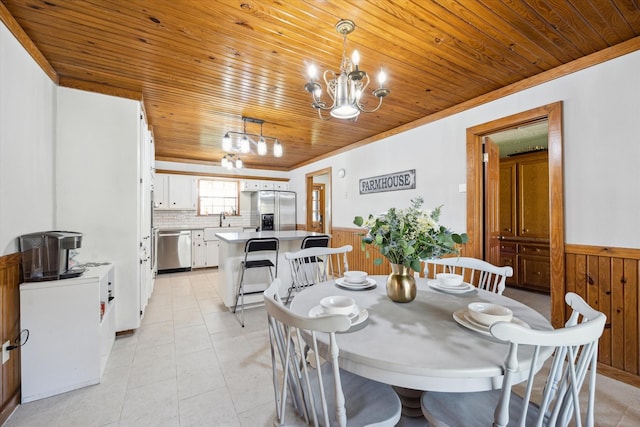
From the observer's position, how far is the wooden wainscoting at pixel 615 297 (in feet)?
6.28

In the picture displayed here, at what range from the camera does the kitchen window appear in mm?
6175

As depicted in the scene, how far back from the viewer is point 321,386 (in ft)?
2.82

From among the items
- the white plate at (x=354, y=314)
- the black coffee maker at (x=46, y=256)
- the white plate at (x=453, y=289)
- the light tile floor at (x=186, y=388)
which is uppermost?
the black coffee maker at (x=46, y=256)

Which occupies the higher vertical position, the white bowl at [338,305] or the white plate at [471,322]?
the white bowl at [338,305]

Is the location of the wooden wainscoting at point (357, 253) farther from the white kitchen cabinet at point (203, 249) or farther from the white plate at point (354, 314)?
the white plate at point (354, 314)

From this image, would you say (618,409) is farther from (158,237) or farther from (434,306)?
(158,237)

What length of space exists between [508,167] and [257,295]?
176 inches

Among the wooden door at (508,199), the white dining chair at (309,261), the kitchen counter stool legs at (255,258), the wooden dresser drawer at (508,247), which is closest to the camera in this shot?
the white dining chair at (309,261)

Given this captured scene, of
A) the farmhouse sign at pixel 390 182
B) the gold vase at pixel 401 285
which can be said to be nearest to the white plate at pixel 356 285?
the gold vase at pixel 401 285

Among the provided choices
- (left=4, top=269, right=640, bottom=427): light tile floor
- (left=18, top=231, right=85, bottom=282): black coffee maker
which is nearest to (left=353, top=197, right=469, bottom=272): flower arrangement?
(left=4, top=269, right=640, bottom=427): light tile floor

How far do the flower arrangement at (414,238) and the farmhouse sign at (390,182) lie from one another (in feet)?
7.34

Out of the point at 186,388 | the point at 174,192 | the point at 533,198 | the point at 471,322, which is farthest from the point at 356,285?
the point at 174,192

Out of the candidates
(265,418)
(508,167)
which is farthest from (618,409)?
(508,167)

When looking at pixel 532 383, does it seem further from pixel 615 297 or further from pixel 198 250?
pixel 198 250
